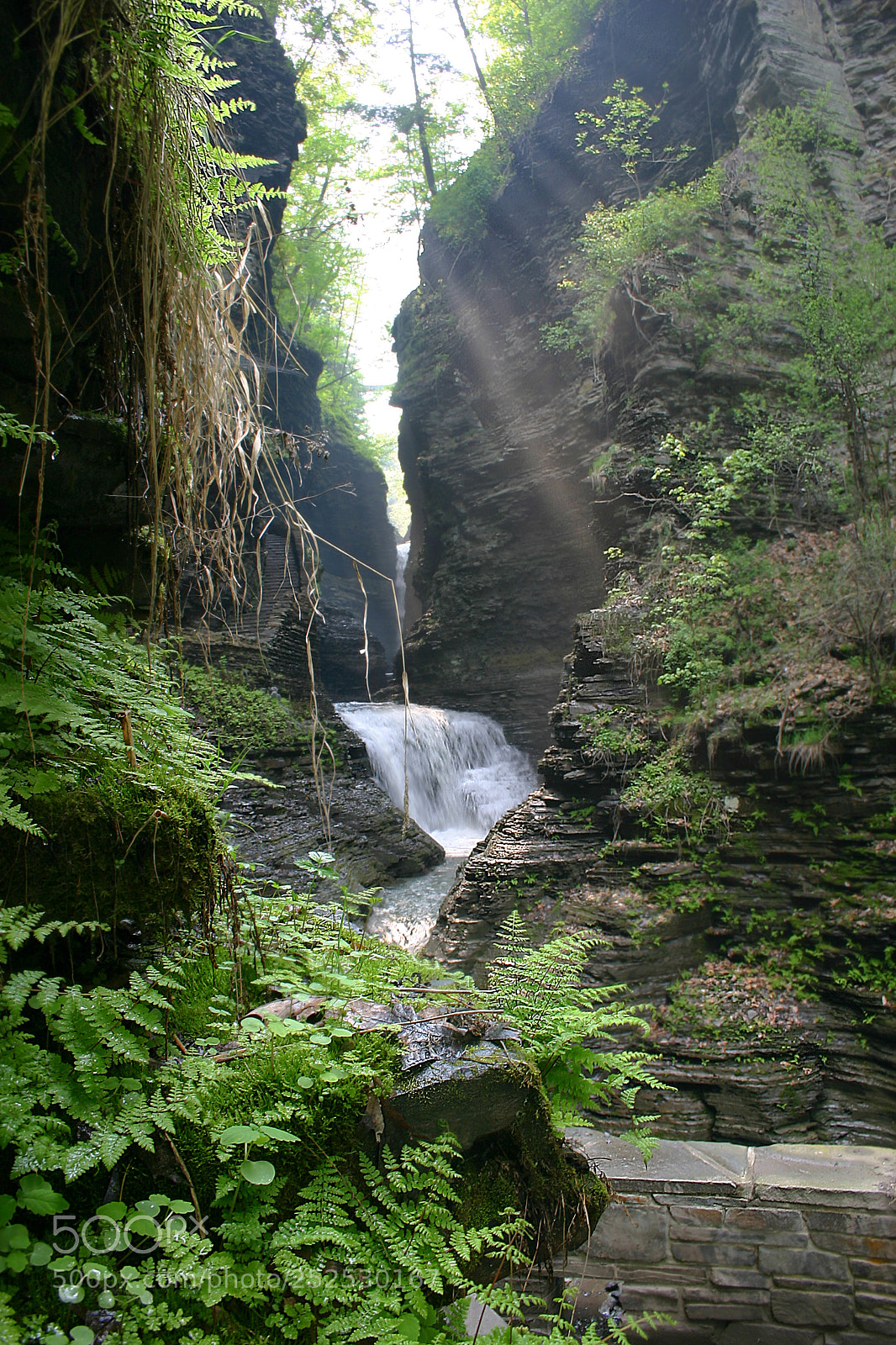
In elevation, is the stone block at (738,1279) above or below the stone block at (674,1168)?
below

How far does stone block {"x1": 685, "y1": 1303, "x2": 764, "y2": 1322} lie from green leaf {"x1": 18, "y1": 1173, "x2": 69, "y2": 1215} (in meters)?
4.01

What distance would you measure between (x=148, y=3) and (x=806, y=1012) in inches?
260

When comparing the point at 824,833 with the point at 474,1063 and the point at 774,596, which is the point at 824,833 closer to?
the point at 774,596

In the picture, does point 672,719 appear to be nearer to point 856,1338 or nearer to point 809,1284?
point 809,1284

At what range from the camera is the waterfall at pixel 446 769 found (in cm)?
1206

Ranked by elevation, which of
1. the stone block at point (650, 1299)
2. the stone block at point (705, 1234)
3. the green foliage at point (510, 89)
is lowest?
the stone block at point (650, 1299)

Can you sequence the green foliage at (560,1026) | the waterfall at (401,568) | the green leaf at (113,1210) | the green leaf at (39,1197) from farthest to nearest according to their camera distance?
1. the waterfall at (401,568)
2. the green foliage at (560,1026)
3. the green leaf at (113,1210)
4. the green leaf at (39,1197)

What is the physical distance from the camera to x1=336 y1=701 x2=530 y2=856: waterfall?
39.6 ft

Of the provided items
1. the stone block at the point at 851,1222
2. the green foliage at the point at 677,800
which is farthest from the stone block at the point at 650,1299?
the green foliage at the point at 677,800

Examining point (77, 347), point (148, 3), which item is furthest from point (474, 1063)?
point (148, 3)

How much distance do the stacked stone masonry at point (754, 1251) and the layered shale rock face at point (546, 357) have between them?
8.74 meters

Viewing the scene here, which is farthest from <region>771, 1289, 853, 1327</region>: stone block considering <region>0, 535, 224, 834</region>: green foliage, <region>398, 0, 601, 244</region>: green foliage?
<region>398, 0, 601, 244</region>: green foliage

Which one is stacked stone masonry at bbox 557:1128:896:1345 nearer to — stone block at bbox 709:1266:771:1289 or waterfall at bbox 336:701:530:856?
stone block at bbox 709:1266:771:1289

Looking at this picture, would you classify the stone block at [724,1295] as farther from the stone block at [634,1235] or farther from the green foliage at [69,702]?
the green foliage at [69,702]
